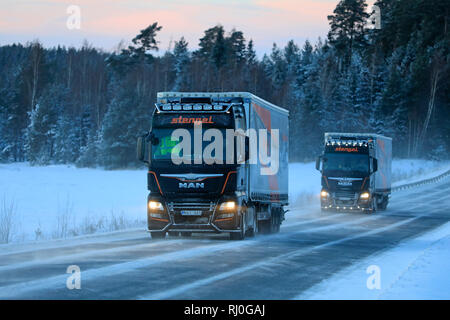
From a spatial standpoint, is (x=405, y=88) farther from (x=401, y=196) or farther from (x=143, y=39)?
(x=401, y=196)

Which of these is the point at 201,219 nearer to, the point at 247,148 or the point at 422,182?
the point at 247,148

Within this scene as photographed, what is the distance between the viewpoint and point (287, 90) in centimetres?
10419

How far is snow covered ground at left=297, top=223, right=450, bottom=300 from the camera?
10.3 meters

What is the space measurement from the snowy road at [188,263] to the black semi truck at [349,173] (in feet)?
34.4

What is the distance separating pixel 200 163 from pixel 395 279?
7531 millimetres

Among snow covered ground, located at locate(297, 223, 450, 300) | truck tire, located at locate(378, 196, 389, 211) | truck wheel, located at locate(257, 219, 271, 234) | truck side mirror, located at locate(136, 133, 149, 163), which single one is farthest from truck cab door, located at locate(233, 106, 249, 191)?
truck tire, located at locate(378, 196, 389, 211)

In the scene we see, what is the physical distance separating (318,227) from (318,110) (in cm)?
7728

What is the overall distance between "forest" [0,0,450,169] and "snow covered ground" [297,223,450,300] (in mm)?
65044

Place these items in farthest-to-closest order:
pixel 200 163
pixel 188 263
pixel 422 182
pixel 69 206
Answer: pixel 422 182 → pixel 69 206 → pixel 200 163 → pixel 188 263

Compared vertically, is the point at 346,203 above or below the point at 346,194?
below

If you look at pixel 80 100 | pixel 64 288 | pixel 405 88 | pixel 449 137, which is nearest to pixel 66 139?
pixel 80 100

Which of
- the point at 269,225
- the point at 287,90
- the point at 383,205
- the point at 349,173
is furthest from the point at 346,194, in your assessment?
the point at 287,90

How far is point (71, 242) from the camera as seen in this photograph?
699 inches

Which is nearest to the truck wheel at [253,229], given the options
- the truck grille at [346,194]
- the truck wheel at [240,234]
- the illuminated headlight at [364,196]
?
the truck wheel at [240,234]
